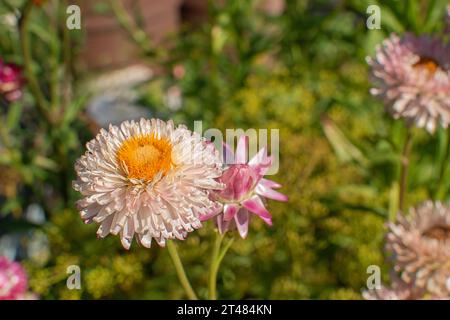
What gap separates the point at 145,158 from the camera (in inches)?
33.7

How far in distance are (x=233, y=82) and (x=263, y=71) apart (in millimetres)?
98

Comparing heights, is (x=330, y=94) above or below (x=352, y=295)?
above

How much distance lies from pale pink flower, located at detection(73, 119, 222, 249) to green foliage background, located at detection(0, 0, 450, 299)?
326 mm

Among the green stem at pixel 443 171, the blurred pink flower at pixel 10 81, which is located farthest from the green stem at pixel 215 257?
the blurred pink flower at pixel 10 81

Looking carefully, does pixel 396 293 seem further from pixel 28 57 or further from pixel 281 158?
pixel 28 57

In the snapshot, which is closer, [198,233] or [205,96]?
[198,233]

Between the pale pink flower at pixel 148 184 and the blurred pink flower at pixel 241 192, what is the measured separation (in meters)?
0.03

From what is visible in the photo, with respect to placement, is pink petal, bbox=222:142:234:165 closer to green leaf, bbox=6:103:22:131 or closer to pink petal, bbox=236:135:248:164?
pink petal, bbox=236:135:248:164

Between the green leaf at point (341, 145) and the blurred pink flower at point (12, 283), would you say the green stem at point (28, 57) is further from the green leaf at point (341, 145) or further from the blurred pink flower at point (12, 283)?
the green leaf at point (341, 145)

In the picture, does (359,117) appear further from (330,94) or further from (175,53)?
(175,53)

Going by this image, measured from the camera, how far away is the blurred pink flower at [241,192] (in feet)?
2.97
